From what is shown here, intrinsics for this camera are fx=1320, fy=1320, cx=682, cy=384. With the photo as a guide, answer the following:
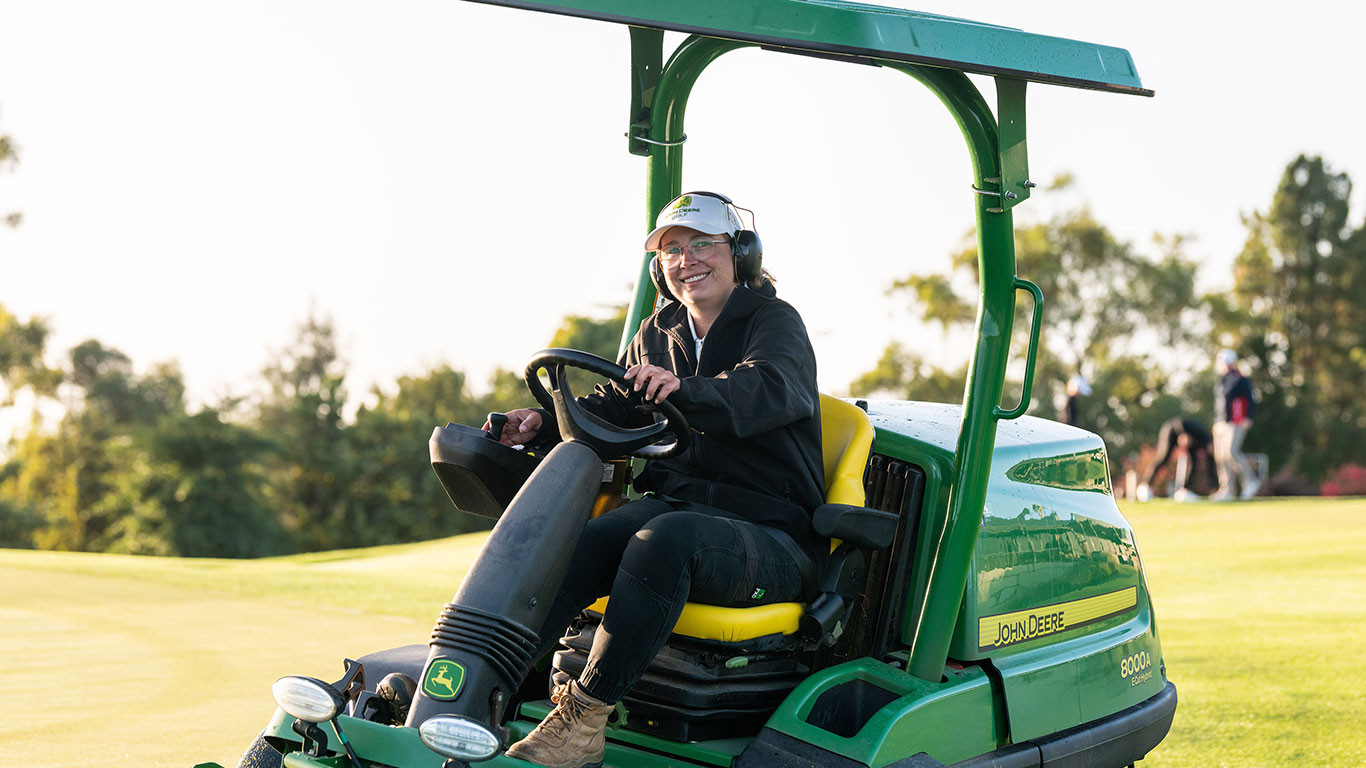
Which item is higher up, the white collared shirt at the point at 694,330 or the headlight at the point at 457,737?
the white collared shirt at the point at 694,330

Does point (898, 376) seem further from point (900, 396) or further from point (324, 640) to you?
point (324, 640)

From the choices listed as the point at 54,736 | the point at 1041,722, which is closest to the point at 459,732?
the point at 1041,722

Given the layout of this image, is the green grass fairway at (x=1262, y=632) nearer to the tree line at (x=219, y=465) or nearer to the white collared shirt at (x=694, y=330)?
the white collared shirt at (x=694, y=330)

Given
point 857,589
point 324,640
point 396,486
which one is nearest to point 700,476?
point 857,589

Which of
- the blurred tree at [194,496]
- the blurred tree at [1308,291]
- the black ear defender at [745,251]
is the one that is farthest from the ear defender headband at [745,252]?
the blurred tree at [1308,291]

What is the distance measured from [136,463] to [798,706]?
112 ft

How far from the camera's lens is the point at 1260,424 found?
3075 cm

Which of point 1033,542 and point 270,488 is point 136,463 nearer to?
point 270,488

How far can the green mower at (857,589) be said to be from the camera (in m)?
2.83

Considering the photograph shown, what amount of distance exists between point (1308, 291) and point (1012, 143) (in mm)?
37492

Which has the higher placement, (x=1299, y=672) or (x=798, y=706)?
(x=798, y=706)

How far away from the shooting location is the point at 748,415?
10.2 feet

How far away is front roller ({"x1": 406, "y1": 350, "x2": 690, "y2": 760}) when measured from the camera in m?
2.77

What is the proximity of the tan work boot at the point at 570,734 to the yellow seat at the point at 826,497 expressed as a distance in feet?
0.94
